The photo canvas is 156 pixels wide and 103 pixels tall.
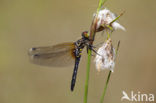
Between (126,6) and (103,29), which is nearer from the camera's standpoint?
(103,29)

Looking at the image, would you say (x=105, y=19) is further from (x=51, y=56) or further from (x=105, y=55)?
(x=51, y=56)

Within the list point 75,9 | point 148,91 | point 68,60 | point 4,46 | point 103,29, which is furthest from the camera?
point 75,9

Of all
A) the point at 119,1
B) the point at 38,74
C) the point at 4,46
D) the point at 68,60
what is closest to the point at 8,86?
the point at 38,74

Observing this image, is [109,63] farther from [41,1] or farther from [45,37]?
[41,1]

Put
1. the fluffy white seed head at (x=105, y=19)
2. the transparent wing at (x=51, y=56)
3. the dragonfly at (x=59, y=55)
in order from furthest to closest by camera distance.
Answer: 1. the transparent wing at (x=51, y=56)
2. the dragonfly at (x=59, y=55)
3. the fluffy white seed head at (x=105, y=19)

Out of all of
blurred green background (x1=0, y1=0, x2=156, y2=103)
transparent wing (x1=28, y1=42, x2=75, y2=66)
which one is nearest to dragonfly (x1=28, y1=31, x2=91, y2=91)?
transparent wing (x1=28, y1=42, x2=75, y2=66)

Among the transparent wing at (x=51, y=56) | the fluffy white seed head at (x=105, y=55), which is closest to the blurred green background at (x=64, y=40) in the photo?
the transparent wing at (x=51, y=56)

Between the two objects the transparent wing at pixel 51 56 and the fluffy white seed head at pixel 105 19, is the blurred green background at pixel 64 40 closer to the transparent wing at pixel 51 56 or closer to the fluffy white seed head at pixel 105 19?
the transparent wing at pixel 51 56
